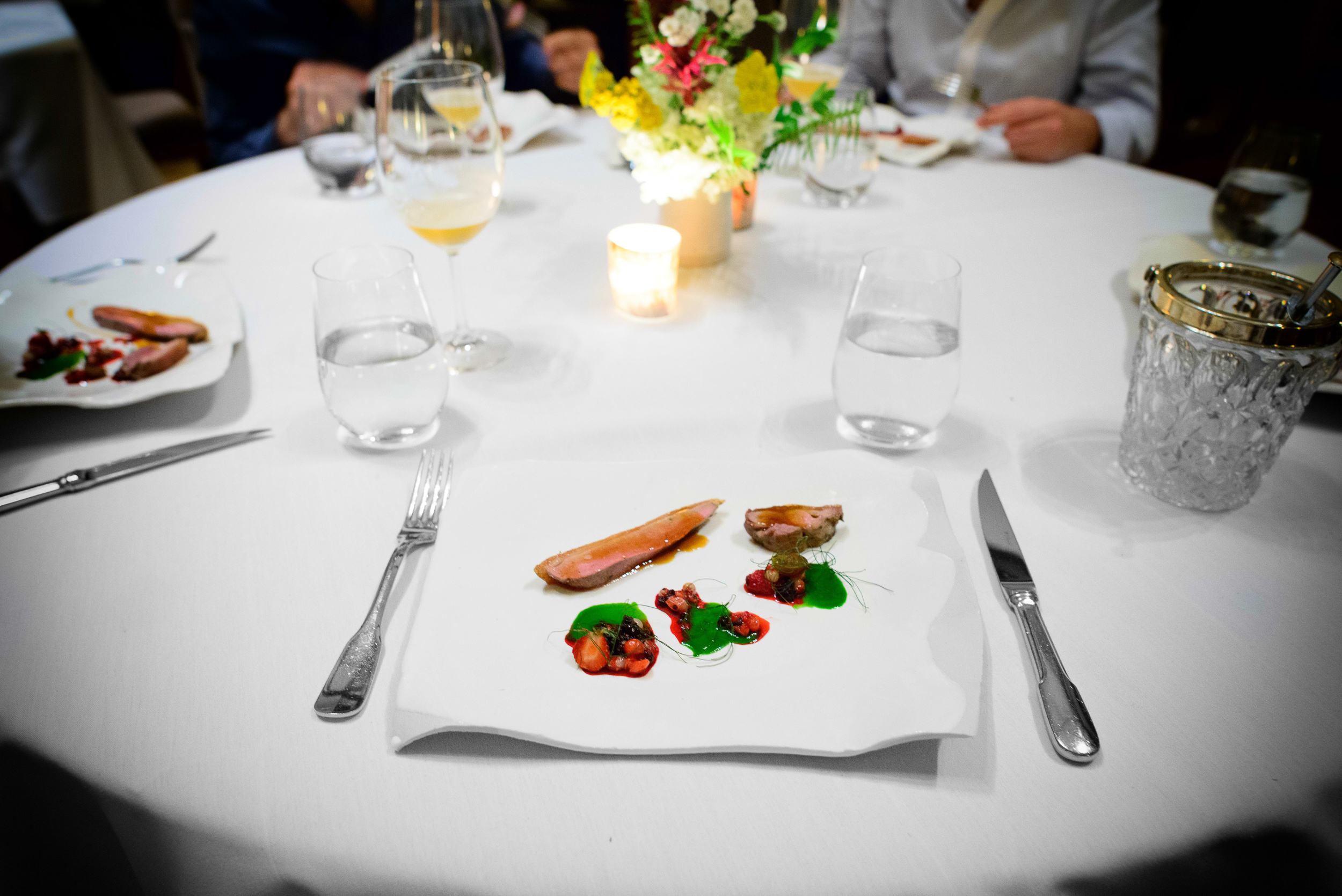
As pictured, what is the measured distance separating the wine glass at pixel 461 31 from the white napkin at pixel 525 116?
0.60 ft

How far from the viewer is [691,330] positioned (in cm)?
99

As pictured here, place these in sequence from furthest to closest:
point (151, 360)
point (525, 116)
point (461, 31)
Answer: point (525, 116), point (461, 31), point (151, 360)

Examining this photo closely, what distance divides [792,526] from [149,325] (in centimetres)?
77

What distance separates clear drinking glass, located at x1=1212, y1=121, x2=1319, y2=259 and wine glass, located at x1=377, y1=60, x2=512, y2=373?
3.40ft

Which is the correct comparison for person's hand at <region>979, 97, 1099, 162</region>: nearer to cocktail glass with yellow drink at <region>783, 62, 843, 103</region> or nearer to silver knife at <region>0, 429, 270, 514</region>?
cocktail glass with yellow drink at <region>783, 62, 843, 103</region>

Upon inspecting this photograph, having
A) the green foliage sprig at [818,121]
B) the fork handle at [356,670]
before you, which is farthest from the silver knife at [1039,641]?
the green foliage sprig at [818,121]

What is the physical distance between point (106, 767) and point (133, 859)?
0.19ft

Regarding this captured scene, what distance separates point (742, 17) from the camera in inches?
36.8

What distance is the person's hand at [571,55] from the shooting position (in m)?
1.92

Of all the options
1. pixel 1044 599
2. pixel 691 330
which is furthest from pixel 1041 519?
pixel 691 330

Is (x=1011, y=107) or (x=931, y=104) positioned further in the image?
(x=931, y=104)

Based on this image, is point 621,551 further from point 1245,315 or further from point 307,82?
point 307,82

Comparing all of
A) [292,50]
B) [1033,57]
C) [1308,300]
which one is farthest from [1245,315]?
[292,50]

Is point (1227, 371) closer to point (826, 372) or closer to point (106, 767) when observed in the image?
point (826, 372)
